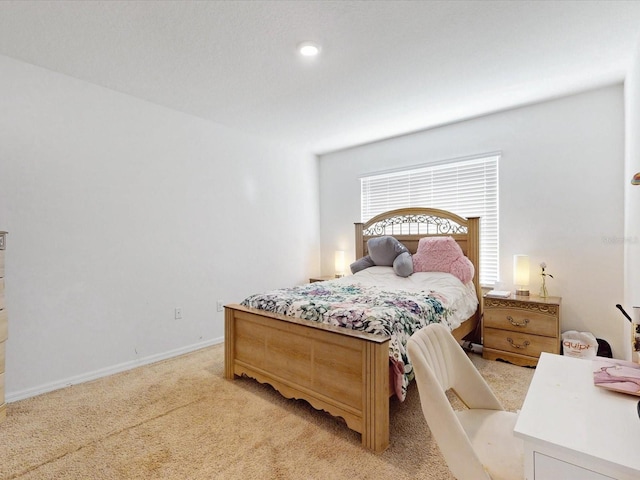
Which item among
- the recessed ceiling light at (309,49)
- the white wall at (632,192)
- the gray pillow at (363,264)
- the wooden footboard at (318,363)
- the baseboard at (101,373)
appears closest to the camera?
the wooden footboard at (318,363)

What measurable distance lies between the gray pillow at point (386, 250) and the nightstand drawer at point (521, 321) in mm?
1103

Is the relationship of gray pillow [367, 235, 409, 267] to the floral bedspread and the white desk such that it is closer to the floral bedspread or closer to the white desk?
the floral bedspread

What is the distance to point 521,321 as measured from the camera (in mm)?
2959

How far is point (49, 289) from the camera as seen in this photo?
256cm

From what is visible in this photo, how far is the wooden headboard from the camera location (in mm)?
3486

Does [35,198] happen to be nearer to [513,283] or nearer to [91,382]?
[91,382]

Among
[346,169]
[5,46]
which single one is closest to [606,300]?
[346,169]

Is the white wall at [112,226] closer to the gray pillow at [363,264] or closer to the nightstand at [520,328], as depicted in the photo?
the gray pillow at [363,264]

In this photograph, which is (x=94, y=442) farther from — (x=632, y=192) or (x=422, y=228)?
(x=632, y=192)

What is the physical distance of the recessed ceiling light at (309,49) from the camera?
2.25 metres

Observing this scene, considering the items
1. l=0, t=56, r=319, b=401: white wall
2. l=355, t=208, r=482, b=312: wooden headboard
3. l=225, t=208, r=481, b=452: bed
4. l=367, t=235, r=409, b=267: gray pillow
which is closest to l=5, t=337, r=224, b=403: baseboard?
l=0, t=56, r=319, b=401: white wall

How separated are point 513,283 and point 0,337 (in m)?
4.29

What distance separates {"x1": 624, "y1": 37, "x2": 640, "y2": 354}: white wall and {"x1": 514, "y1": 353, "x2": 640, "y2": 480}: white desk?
1551mm

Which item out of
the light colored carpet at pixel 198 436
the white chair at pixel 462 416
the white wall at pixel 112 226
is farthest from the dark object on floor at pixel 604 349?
the white wall at pixel 112 226
